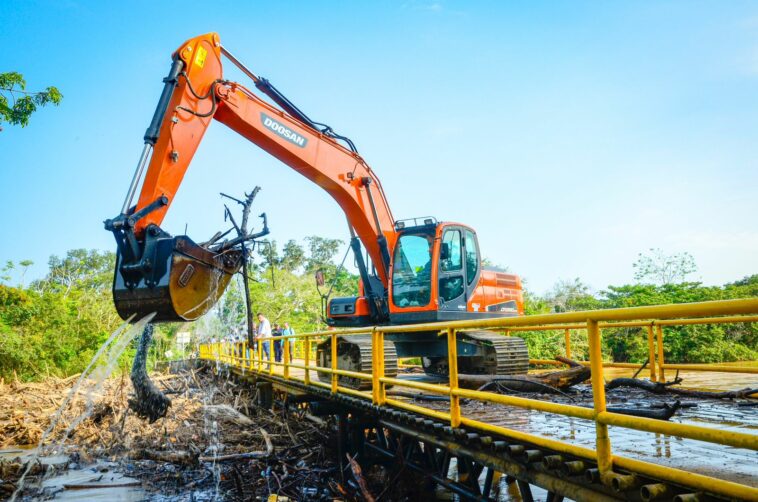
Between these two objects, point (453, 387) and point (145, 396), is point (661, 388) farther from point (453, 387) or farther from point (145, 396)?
point (145, 396)

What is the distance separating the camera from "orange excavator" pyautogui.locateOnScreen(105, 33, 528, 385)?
6.11 m

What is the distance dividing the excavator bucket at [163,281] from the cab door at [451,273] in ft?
12.6

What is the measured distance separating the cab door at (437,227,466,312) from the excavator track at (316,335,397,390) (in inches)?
48.2

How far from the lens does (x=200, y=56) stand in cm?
774

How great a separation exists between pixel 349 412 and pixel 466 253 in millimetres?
3209

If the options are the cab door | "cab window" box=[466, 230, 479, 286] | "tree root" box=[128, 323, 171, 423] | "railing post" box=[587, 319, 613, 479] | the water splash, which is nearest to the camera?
"railing post" box=[587, 319, 613, 479]

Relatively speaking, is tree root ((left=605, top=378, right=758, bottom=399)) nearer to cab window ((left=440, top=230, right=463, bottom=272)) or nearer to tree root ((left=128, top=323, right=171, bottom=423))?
cab window ((left=440, top=230, right=463, bottom=272))

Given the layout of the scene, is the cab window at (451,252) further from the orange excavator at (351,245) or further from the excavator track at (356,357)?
the excavator track at (356,357)

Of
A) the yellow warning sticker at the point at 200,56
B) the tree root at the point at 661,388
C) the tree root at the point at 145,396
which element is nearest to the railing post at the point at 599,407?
the tree root at the point at 661,388

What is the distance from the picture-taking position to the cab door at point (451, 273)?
338 inches

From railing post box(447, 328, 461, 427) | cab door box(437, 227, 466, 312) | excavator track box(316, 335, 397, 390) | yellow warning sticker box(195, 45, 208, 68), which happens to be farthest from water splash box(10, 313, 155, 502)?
cab door box(437, 227, 466, 312)

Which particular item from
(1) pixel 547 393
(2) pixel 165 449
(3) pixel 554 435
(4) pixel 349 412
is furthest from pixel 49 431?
(3) pixel 554 435

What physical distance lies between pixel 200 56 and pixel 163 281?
3.63 m

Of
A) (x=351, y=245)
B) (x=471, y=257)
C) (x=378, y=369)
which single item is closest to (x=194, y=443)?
(x=351, y=245)
